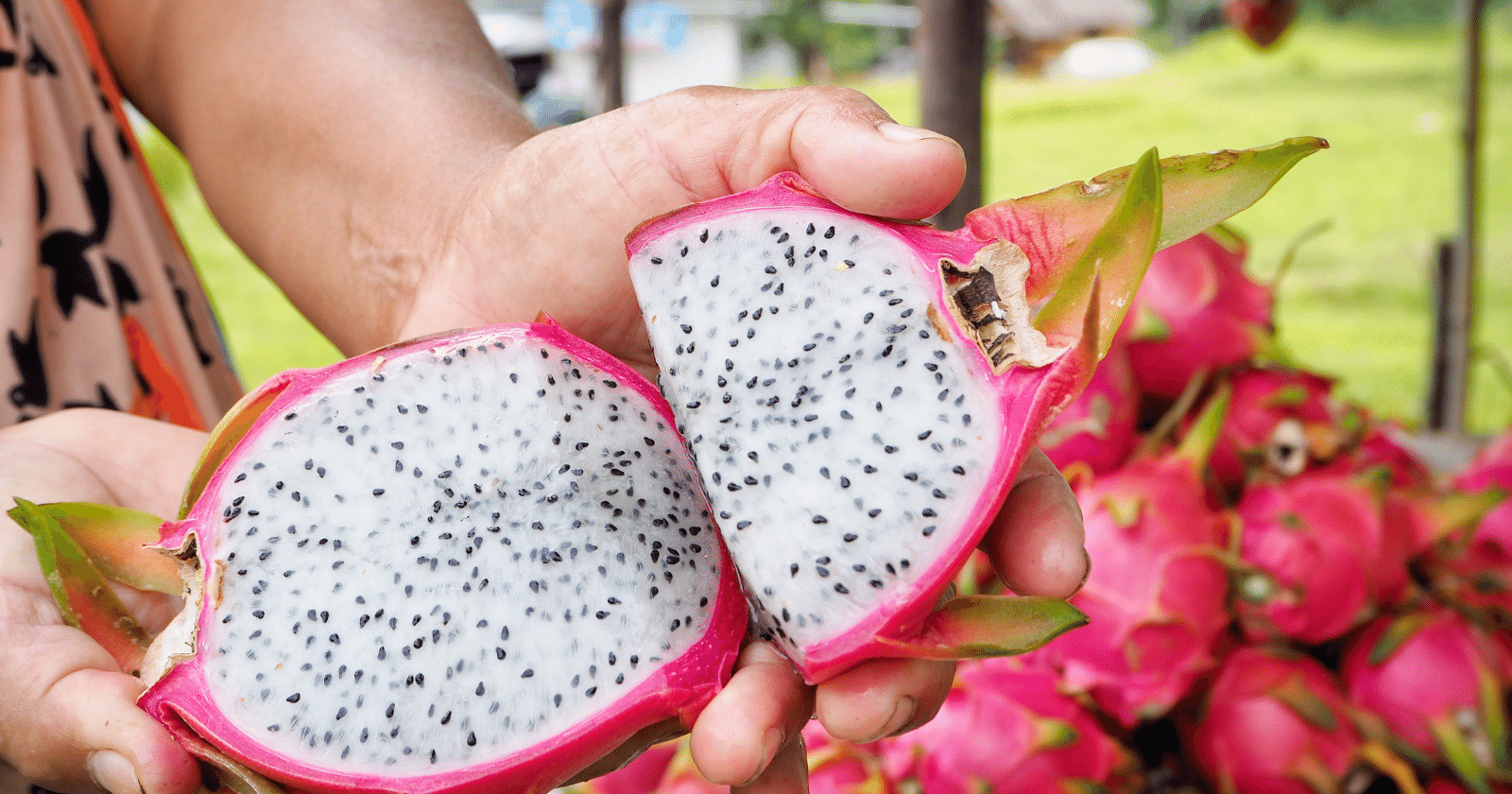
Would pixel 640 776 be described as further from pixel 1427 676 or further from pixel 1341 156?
pixel 1341 156

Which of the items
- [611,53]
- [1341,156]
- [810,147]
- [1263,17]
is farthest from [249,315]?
[1341,156]

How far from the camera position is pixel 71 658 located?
2.97ft

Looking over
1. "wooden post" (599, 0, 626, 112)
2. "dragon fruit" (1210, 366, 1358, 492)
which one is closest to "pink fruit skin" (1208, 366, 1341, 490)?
"dragon fruit" (1210, 366, 1358, 492)

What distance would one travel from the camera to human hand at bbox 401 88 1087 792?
0.86m

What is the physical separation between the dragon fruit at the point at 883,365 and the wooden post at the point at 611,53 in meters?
2.85

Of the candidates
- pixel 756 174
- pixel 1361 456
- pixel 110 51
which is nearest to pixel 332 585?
pixel 756 174

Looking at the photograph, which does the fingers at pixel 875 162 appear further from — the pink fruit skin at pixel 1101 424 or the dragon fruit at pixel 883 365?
the pink fruit skin at pixel 1101 424

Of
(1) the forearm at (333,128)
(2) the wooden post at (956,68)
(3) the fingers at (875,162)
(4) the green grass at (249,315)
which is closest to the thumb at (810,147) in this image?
(3) the fingers at (875,162)

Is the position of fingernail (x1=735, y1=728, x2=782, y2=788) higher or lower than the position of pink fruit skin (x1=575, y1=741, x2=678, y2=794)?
higher

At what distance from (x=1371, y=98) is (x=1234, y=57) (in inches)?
112

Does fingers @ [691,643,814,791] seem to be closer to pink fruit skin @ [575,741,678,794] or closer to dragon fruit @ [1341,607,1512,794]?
pink fruit skin @ [575,741,678,794]

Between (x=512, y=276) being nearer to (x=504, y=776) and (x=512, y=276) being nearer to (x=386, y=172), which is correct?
(x=386, y=172)

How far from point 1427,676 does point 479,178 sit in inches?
53.3

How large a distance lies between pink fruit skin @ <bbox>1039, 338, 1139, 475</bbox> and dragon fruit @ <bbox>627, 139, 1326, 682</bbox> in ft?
2.15
